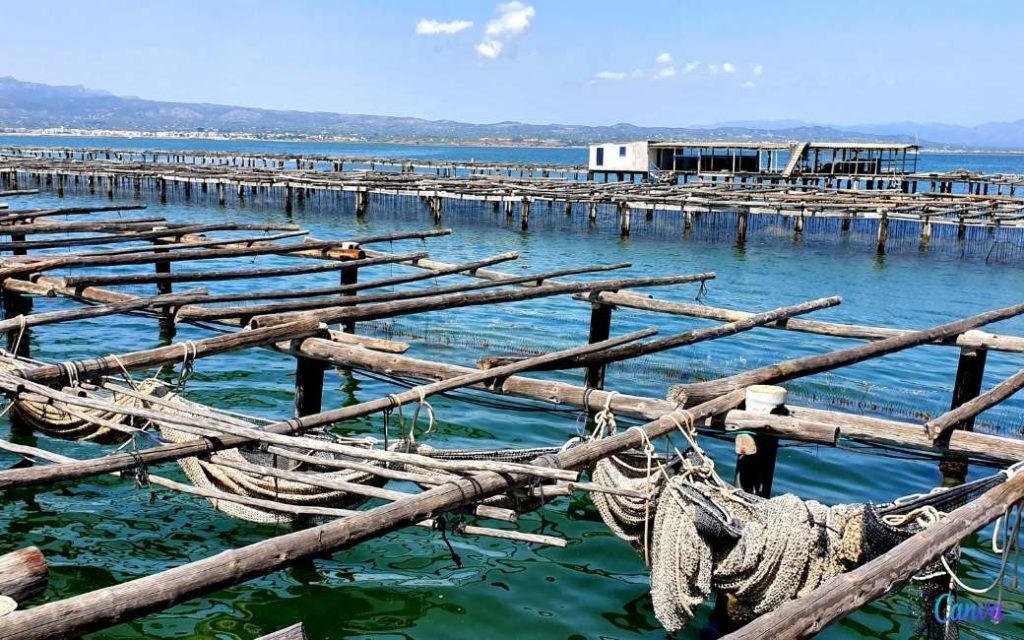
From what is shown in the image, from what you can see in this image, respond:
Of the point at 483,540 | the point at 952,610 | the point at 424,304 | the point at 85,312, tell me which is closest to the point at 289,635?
the point at 952,610

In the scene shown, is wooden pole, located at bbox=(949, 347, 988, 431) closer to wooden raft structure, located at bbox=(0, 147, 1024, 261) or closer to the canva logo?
the canva logo

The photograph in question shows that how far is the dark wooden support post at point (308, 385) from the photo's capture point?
1005 centimetres

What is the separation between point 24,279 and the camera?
11961 mm

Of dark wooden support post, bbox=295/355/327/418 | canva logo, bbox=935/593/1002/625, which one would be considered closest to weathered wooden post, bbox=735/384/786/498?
canva logo, bbox=935/593/1002/625

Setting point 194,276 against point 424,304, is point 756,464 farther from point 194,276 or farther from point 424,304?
point 194,276

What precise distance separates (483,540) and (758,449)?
2737 mm

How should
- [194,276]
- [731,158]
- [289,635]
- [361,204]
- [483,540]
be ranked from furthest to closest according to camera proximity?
[731,158] < [361,204] < [194,276] < [483,540] < [289,635]

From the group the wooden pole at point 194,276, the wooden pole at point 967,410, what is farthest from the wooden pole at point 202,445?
the wooden pole at point 194,276

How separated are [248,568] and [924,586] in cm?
418

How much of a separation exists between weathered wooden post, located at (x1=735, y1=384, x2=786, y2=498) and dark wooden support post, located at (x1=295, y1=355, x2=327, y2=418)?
4.76 metres

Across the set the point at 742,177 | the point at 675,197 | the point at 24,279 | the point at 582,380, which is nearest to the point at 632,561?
the point at 582,380

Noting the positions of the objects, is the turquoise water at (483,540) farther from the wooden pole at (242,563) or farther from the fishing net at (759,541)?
the wooden pole at (242,563)

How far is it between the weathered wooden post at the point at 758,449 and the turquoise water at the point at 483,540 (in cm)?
124

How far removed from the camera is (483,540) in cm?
862
